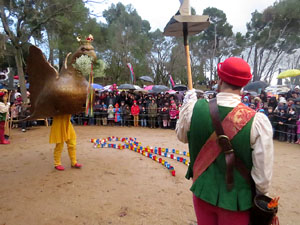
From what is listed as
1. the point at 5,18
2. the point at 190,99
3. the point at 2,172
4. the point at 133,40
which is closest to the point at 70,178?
the point at 2,172

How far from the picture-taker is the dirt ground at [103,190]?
3.17 meters

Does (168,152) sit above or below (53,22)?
below

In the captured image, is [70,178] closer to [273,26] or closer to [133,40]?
[133,40]

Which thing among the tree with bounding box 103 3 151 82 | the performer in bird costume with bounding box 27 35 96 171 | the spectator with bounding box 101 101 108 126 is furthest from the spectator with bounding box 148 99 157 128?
the tree with bounding box 103 3 151 82

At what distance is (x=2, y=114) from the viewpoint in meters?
7.13

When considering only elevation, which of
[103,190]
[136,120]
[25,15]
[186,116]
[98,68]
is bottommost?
[103,190]

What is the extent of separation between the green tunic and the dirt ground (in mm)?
1652

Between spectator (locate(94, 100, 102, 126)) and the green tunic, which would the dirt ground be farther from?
spectator (locate(94, 100, 102, 126))

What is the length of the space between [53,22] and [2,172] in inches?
357

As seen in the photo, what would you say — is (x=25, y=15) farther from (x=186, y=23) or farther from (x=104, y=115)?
(x=186, y=23)

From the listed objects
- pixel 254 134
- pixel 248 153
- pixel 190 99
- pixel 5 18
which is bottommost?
pixel 248 153

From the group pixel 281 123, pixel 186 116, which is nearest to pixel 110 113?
pixel 281 123

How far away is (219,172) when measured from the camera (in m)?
1.65

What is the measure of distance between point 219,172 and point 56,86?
3.50 meters
